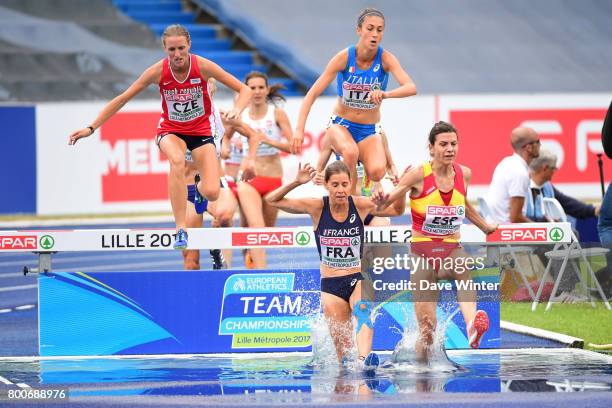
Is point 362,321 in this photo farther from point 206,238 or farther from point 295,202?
point 206,238

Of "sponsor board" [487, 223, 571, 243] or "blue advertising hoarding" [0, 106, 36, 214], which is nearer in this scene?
"sponsor board" [487, 223, 571, 243]

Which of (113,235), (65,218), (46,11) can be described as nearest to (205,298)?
(113,235)

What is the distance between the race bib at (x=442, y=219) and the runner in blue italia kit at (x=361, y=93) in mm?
1120

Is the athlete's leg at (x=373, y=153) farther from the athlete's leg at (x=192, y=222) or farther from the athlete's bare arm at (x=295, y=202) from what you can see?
the athlete's leg at (x=192, y=222)

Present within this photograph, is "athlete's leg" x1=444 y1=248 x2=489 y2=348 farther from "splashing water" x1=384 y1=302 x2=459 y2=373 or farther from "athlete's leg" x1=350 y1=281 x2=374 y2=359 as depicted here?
"athlete's leg" x1=350 y1=281 x2=374 y2=359

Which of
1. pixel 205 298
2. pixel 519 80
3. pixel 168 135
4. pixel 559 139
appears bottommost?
pixel 205 298

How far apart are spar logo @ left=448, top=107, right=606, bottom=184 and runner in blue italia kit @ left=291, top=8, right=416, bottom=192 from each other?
11.6 m

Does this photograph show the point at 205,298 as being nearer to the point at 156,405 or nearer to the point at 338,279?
the point at 338,279

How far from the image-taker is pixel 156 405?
8734 mm

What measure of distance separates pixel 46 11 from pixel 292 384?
19898 mm

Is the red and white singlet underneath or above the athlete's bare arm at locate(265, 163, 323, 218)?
above

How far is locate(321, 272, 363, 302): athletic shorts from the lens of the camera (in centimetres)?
1035

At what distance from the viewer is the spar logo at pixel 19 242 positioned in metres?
10.9

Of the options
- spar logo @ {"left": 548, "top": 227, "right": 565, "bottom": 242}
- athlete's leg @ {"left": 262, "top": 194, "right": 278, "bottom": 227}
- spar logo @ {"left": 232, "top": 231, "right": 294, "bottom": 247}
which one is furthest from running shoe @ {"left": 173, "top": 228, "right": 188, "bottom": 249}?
athlete's leg @ {"left": 262, "top": 194, "right": 278, "bottom": 227}
